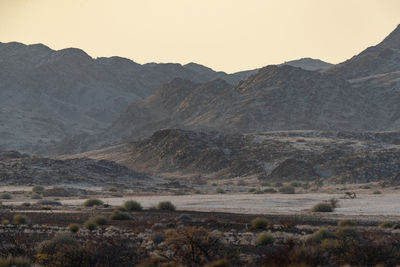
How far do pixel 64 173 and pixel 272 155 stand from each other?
109 ft

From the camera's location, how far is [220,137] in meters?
113

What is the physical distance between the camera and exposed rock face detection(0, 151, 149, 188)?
73625 mm

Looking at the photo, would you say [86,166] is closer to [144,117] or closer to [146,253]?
[146,253]

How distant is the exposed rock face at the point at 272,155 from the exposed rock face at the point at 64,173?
1721cm

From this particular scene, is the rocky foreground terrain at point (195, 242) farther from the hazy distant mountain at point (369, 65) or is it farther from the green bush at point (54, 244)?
the hazy distant mountain at point (369, 65)

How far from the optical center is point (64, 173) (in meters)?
78.2

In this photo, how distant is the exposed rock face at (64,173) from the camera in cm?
7362

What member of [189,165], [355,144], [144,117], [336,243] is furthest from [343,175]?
[144,117]

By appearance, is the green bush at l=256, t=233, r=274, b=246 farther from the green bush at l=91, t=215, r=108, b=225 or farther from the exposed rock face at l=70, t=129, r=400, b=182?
the exposed rock face at l=70, t=129, r=400, b=182

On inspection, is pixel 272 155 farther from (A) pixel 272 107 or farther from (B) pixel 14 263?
(B) pixel 14 263

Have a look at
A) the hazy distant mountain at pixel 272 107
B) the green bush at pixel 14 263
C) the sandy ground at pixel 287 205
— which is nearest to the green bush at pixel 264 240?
the green bush at pixel 14 263

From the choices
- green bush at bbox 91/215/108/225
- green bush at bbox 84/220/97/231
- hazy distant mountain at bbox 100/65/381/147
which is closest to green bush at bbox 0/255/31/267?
green bush at bbox 84/220/97/231

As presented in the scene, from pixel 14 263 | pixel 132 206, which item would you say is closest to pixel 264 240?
pixel 14 263

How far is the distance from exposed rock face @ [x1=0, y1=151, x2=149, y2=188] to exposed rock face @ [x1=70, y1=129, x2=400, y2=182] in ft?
56.5
